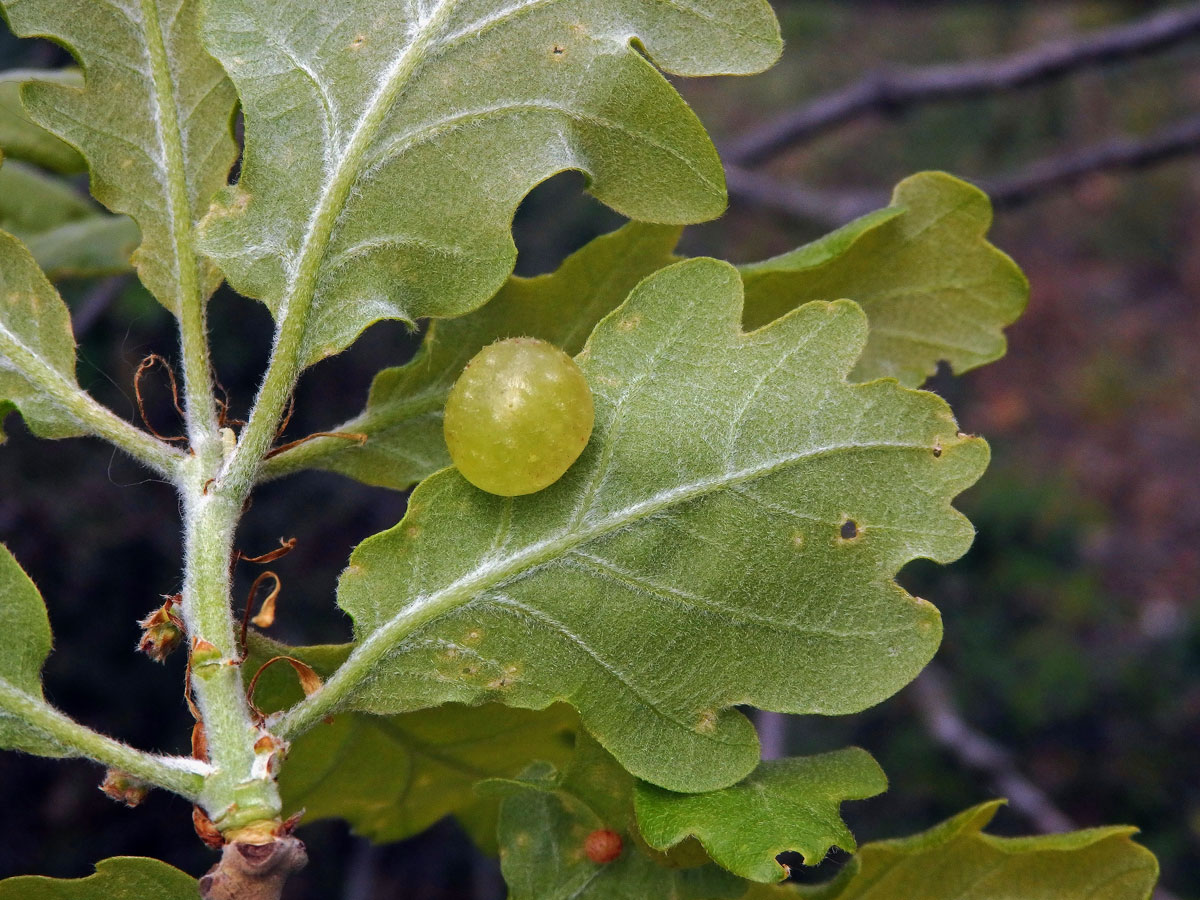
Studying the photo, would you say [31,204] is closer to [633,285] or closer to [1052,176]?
[633,285]

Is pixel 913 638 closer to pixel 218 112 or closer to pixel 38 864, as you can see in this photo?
pixel 218 112

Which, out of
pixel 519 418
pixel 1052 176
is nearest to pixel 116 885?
pixel 519 418

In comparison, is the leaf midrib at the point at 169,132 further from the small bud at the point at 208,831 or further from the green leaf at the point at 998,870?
the green leaf at the point at 998,870

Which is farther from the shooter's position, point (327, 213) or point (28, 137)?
point (28, 137)

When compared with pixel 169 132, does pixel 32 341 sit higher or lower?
lower

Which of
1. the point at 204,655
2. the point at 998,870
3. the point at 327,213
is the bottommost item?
the point at 998,870

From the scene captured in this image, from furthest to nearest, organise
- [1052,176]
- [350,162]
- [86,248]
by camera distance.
Answer: [1052,176]
[86,248]
[350,162]

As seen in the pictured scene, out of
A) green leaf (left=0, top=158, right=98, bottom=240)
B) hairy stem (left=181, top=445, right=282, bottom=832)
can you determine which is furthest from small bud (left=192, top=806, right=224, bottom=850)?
green leaf (left=0, top=158, right=98, bottom=240)
